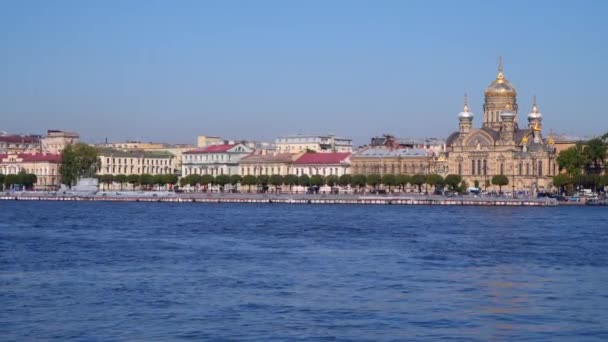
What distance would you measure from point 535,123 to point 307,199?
56.0 ft

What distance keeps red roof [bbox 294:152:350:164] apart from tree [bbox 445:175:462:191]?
48.0 feet

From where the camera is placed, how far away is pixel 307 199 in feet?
249

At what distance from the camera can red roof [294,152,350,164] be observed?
3686 inches

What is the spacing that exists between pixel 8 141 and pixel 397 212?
248ft

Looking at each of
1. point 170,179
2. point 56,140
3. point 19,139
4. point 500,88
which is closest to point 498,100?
point 500,88

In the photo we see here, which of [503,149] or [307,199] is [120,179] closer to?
[307,199]

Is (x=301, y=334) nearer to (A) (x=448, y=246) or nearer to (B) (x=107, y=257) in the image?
(B) (x=107, y=257)

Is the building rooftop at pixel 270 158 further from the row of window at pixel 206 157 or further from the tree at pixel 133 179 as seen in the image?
the tree at pixel 133 179

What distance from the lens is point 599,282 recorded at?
2322 centimetres

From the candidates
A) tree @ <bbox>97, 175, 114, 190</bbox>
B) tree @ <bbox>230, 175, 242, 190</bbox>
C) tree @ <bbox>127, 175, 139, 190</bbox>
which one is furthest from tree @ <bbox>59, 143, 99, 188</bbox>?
tree @ <bbox>230, 175, 242, 190</bbox>

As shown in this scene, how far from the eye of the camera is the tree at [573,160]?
75.6 m

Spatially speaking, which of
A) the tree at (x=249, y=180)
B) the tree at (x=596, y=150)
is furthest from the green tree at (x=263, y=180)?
the tree at (x=596, y=150)

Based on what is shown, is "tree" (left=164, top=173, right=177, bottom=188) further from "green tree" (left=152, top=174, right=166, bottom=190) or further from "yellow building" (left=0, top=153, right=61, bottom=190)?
"yellow building" (left=0, top=153, right=61, bottom=190)

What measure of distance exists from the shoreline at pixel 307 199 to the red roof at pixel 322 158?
1478 cm
